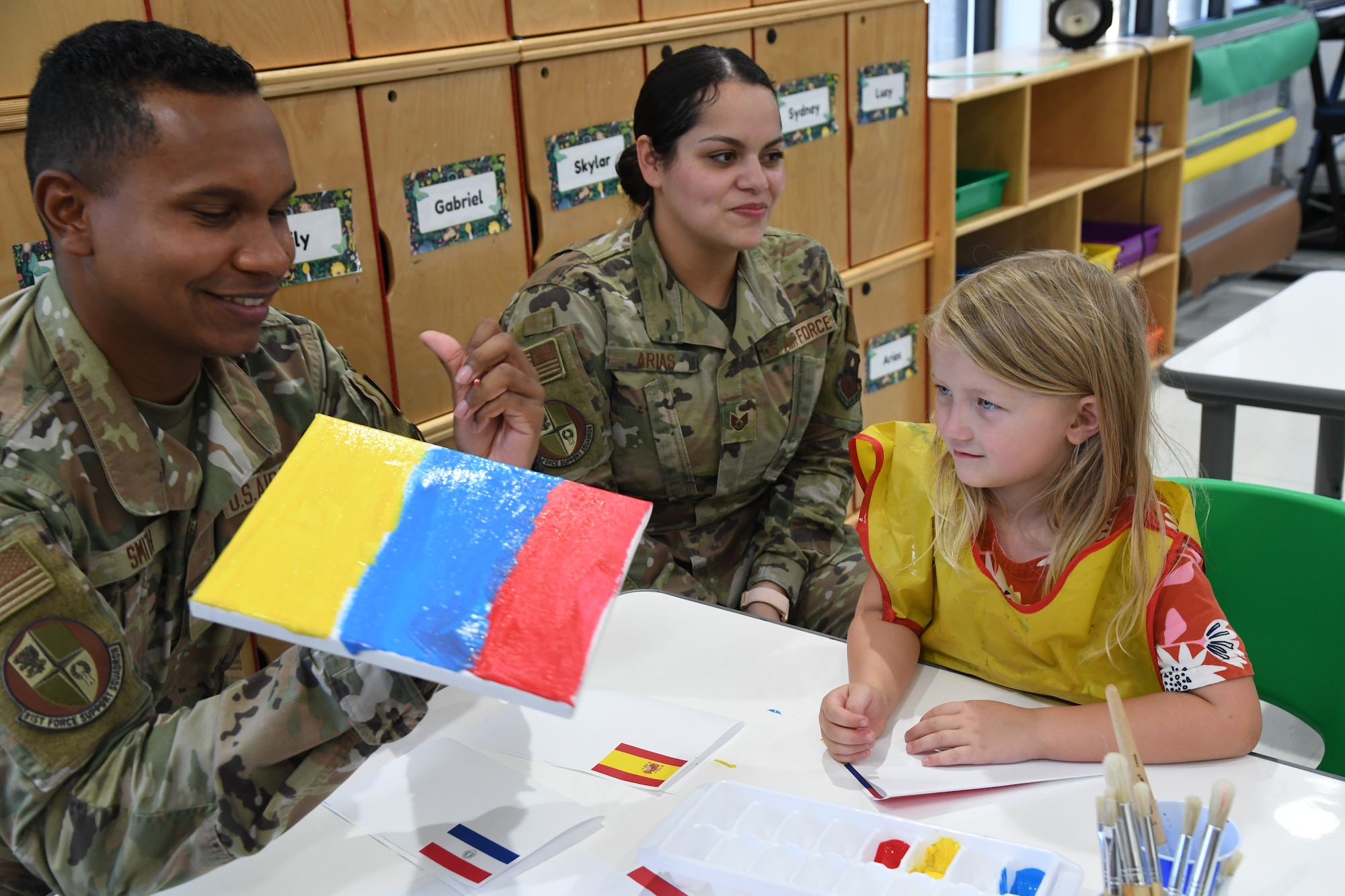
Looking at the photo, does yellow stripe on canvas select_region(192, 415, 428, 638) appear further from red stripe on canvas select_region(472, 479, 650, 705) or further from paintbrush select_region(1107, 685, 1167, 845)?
paintbrush select_region(1107, 685, 1167, 845)

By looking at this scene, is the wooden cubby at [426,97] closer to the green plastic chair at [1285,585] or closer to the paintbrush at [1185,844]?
the green plastic chair at [1285,585]

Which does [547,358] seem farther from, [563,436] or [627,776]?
[627,776]

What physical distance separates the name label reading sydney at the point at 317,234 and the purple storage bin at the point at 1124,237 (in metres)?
2.94

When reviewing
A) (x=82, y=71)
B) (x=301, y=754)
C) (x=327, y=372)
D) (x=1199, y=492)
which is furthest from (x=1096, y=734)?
(x=82, y=71)

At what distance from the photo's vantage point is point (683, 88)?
1896 mm

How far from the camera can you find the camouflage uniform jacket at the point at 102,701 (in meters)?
0.94

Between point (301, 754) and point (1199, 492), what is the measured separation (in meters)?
1.11

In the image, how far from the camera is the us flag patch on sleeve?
3.08 ft

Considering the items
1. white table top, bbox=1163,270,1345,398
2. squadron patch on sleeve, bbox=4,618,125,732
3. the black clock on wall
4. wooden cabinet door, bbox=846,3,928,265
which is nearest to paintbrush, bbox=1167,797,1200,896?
squadron patch on sleeve, bbox=4,618,125,732

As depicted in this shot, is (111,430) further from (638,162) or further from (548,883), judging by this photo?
(638,162)

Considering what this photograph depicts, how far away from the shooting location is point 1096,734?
1087 millimetres

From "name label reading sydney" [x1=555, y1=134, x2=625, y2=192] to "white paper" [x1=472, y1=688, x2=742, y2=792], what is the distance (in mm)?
1294

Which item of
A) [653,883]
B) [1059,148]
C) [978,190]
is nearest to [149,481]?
[653,883]

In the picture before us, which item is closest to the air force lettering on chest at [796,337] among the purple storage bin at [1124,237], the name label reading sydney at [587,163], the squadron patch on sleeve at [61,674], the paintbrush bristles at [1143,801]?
the name label reading sydney at [587,163]
